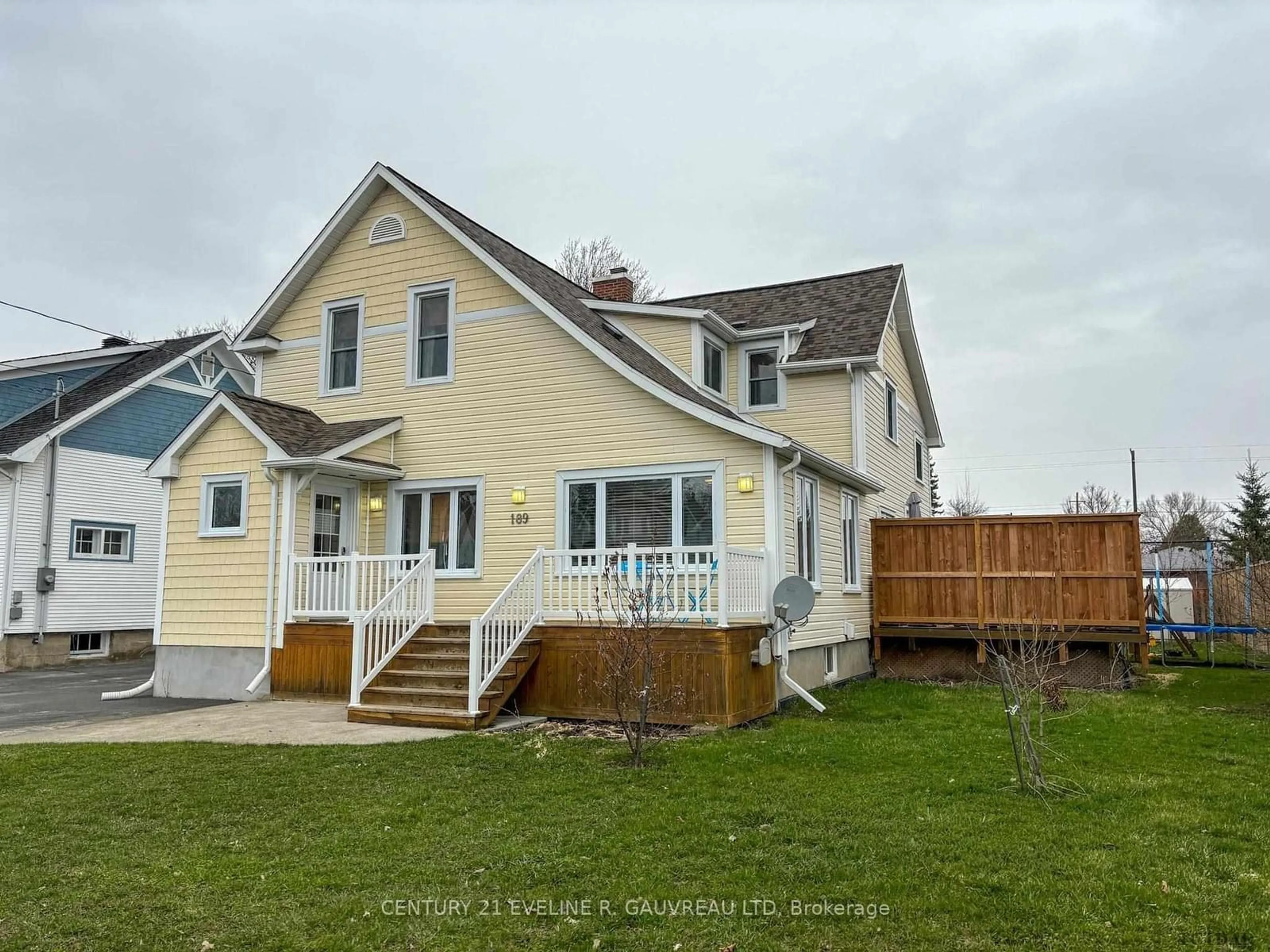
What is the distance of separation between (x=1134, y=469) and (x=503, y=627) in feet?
143

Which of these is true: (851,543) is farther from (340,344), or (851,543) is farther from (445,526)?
(340,344)

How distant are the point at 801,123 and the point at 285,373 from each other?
1065cm

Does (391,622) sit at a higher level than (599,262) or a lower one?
lower

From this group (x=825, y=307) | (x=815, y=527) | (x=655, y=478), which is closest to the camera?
(x=655, y=478)

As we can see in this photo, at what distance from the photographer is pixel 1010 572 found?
14328mm

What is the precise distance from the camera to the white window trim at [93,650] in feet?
63.6

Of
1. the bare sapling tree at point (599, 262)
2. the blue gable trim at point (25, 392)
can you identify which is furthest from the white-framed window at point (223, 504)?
the bare sapling tree at point (599, 262)

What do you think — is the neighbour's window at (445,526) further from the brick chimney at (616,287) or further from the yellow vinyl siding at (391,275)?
the brick chimney at (616,287)

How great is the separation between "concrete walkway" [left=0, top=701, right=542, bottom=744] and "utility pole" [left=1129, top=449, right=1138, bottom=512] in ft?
132

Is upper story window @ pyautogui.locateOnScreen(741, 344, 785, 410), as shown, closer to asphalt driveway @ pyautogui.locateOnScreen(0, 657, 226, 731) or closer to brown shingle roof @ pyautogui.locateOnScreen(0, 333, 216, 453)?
asphalt driveway @ pyautogui.locateOnScreen(0, 657, 226, 731)

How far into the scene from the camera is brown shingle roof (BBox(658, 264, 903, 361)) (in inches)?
612

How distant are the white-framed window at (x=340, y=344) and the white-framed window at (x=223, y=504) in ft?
8.15

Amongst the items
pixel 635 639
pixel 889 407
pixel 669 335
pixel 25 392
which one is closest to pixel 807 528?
pixel 635 639

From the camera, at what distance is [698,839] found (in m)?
5.51
